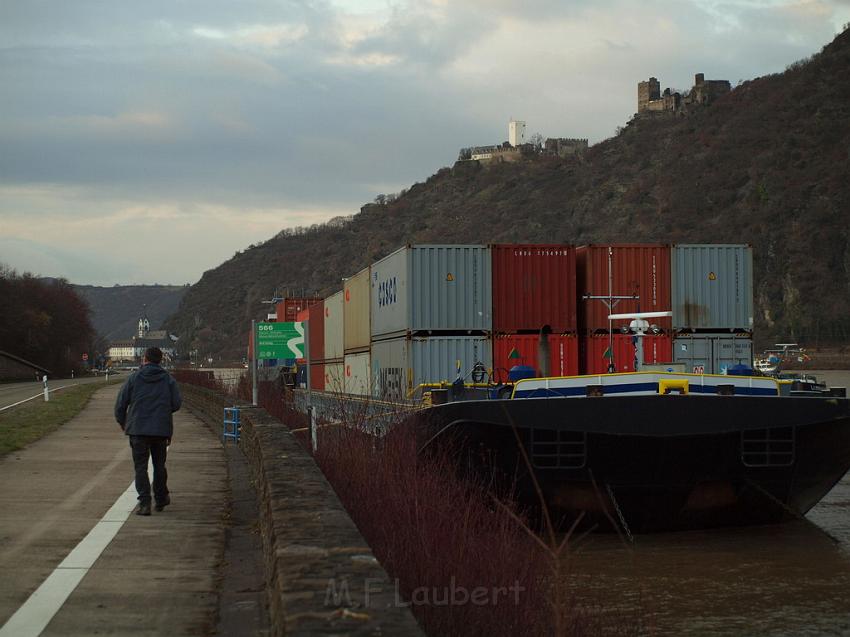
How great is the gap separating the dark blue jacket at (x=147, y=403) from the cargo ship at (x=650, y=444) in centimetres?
369

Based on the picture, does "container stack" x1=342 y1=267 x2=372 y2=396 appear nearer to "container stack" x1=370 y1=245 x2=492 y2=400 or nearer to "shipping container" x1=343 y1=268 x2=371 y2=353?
"shipping container" x1=343 y1=268 x2=371 y2=353

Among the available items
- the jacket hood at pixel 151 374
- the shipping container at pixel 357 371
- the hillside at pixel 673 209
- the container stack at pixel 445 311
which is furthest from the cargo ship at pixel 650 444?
the hillside at pixel 673 209

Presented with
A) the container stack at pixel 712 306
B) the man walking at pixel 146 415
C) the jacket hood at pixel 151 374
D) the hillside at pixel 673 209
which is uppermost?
the hillside at pixel 673 209

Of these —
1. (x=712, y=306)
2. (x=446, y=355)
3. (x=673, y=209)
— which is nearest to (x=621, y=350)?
(x=712, y=306)

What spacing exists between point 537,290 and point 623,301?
1.45 metres

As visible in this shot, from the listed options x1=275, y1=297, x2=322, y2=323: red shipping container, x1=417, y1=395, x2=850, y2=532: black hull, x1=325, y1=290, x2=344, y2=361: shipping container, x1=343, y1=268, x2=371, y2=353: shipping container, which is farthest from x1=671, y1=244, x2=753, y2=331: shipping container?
x1=275, y1=297, x2=322, y2=323: red shipping container

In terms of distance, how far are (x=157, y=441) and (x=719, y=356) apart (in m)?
11.9

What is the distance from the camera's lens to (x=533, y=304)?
832 inches

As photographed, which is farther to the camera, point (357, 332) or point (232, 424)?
point (357, 332)

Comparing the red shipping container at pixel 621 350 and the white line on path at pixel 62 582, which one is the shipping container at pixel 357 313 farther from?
the white line on path at pixel 62 582

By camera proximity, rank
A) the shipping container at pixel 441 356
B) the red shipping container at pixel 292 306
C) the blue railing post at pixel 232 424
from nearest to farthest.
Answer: the shipping container at pixel 441 356 < the blue railing post at pixel 232 424 < the red shipping container at pixel 292 306

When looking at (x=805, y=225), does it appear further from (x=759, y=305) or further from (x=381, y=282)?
(x=381, y=282)

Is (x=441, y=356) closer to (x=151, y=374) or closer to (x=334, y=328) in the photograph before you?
(x=151, y=374)

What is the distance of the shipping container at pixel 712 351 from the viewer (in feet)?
70.2
